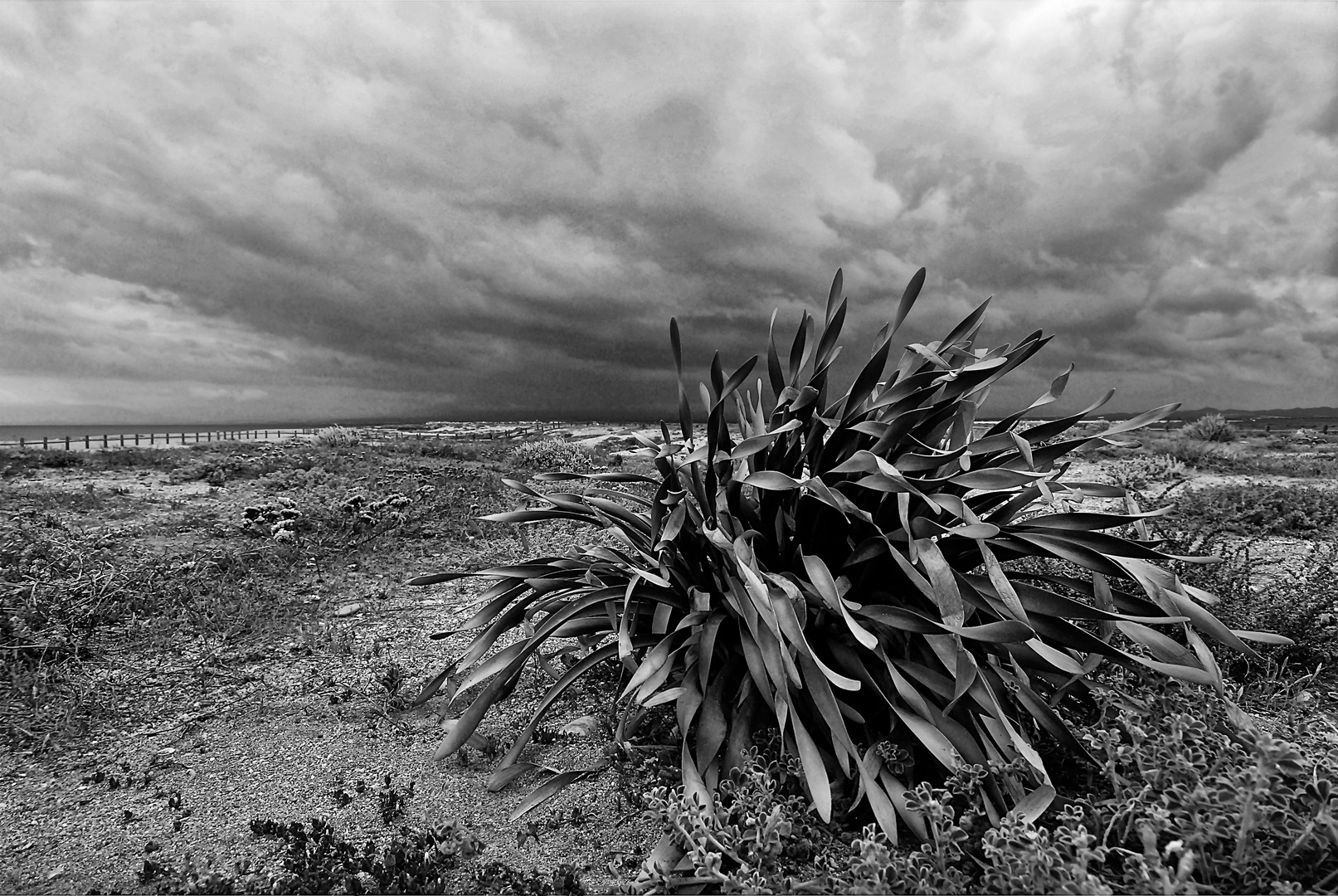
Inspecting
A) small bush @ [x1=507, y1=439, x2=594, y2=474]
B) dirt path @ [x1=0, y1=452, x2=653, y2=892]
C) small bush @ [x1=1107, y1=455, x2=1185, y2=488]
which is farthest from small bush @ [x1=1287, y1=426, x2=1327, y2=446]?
dirt path @ [x1=0, y1=452, x2=653, y2=892]

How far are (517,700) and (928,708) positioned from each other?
2311 millimetres

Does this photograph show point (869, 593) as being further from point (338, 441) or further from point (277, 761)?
point (338, 441)

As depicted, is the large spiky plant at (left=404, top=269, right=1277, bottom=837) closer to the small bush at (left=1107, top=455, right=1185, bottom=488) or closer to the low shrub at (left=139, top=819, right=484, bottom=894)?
the low shrub at (left=139, top=819, right=484, bottom=894)

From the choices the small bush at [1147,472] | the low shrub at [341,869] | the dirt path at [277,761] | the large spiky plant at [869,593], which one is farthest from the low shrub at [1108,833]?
the small bush at [1147,472]

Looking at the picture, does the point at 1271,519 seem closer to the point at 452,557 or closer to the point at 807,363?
the point at 807,363

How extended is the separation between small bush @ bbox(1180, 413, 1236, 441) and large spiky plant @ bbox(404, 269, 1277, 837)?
24.3 metres

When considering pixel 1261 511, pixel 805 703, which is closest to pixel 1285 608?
pixel 805 703

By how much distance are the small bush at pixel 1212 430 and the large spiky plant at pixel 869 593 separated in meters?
24.3

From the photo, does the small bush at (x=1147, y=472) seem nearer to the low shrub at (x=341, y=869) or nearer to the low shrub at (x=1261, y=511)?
the low shrub at (x=1261, y=511)

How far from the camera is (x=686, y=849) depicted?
7.53ft

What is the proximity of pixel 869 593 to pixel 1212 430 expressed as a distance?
25.9 meters

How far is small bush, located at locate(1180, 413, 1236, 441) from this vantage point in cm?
2269

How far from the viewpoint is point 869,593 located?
2.92 m

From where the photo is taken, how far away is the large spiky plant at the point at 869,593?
2416 millimetres
